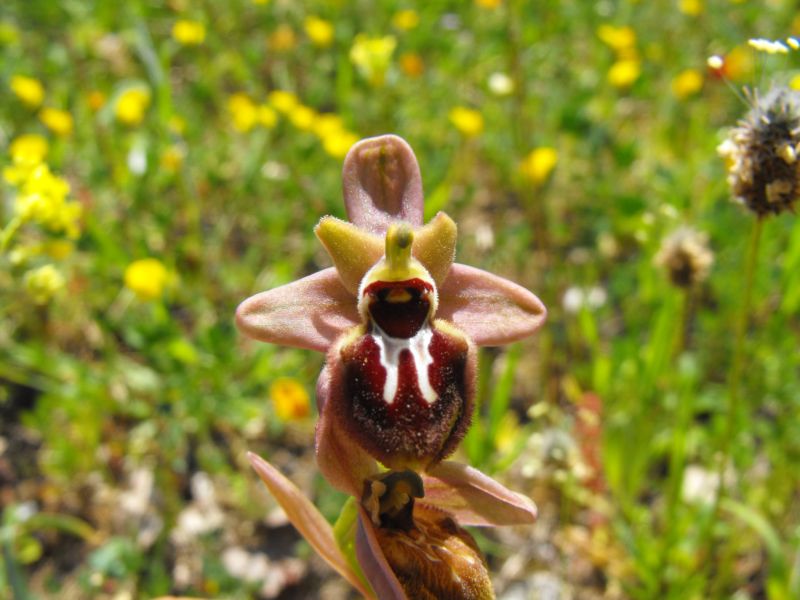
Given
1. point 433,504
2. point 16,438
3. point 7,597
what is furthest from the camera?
point 16,438

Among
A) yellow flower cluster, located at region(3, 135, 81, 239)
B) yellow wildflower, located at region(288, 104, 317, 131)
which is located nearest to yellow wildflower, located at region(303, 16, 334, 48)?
yellow wildflower, located at region(288, 104, 317, 131)

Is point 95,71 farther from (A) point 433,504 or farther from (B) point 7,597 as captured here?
(A) point 433,504

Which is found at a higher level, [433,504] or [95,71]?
[95,71]

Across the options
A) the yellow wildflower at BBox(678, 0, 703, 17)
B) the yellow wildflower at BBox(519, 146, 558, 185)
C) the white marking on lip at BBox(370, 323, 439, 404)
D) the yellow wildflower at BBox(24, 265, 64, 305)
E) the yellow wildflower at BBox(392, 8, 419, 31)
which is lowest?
the yellow wildflower at BBox(24, 265, 64, 305)

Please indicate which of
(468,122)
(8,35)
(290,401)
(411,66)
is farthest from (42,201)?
(8,35)

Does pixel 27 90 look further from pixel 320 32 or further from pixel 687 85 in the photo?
pixel 687 85

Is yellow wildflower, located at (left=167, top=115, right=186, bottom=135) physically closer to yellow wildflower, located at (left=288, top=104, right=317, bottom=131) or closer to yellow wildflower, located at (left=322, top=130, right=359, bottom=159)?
yellow wildflower, located at (left=288, top=104, right=317, bottom=131)

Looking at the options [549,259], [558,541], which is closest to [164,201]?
[549,259]
